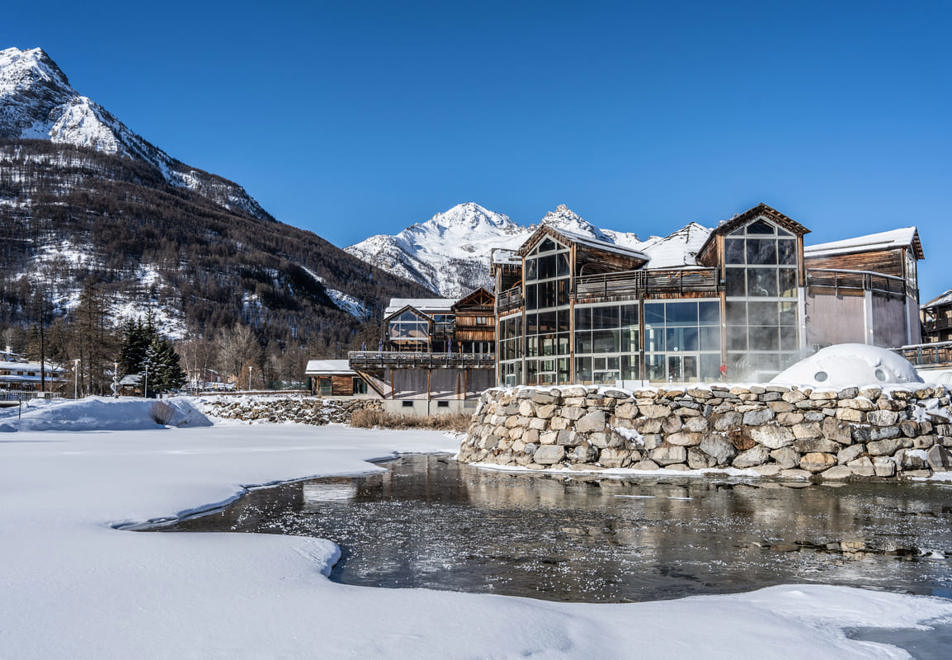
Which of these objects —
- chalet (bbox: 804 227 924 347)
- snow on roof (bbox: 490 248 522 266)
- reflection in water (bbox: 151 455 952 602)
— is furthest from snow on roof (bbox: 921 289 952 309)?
reflection in water (bbox: 151 455 952 602)

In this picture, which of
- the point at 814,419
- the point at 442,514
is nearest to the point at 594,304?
the point at 814,419

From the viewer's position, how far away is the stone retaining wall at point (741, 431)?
17.9 meters

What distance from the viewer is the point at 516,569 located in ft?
26.5

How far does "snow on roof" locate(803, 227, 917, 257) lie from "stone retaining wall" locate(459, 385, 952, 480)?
56.4 feet

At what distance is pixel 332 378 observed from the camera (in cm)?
5906

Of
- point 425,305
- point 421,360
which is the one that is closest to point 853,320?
point 421,360

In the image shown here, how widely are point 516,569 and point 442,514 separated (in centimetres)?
421

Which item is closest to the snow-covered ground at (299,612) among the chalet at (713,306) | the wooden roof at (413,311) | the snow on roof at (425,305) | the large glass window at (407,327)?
the chalet at (713,306)

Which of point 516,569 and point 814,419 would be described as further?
point 814,419

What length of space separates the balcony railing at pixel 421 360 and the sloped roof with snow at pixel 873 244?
21.4 meters

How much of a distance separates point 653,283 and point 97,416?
29.0 m

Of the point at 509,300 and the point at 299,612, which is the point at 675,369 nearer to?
the point at 509,300

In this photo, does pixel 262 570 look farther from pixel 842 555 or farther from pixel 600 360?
pixel 600 360

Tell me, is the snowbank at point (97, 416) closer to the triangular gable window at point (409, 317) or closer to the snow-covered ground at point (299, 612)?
the triangular gable window at point (409, 317)
